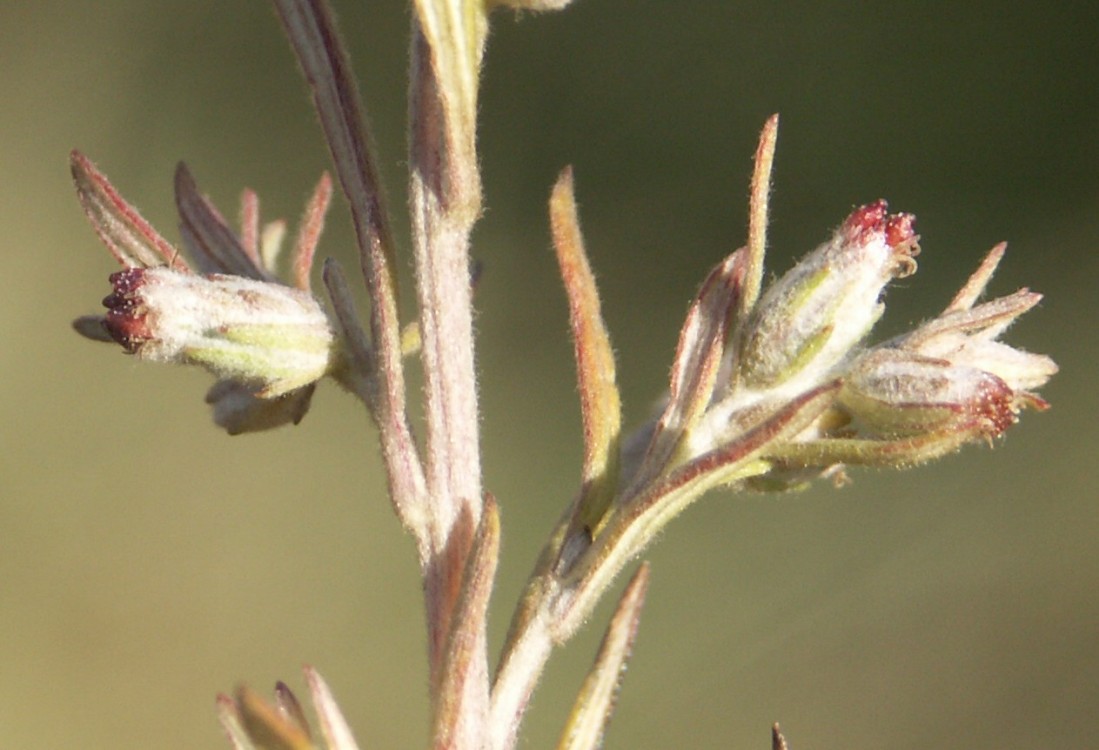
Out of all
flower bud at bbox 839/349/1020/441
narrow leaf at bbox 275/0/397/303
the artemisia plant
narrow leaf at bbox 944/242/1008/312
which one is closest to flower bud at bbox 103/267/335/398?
the artemisia plant

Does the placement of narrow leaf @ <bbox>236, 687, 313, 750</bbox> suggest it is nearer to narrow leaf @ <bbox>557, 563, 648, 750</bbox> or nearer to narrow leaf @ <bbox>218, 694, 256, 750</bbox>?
narrow leaf @ <bbox>218, 694, 256, 750</bbox>

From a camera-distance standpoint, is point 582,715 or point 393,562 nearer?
point 582,715

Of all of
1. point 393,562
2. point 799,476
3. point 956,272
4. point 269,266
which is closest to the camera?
point 799,476

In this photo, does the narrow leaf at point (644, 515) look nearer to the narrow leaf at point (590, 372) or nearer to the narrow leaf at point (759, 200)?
the narrow leaf at point (590, 372)

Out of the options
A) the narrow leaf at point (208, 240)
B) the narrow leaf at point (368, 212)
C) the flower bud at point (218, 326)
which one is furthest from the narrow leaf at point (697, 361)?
the narrow leaf at point (208, 240)

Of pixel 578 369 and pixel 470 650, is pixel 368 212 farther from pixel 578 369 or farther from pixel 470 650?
pixel 470 650

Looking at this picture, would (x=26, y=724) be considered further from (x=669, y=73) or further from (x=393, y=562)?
(x=669, y=73)

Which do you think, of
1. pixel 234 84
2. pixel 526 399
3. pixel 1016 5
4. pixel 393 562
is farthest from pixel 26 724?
pixel 1016 5
